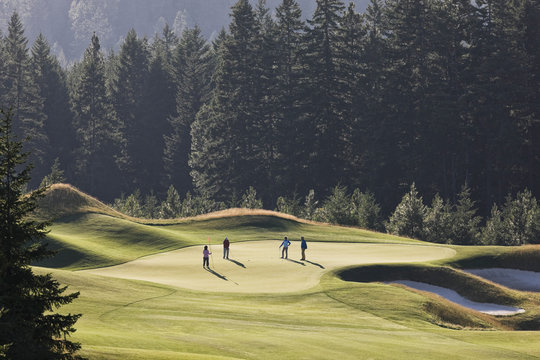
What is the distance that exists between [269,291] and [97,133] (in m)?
111

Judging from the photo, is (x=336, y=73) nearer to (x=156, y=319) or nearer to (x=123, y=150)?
(x=123, y=150)

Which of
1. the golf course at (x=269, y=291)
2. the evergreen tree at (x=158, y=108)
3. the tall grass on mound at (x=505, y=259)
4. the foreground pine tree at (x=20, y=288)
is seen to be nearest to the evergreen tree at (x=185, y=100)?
the evergreen tree at (x=158, y=108)

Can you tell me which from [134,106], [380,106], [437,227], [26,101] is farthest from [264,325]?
[26,101]

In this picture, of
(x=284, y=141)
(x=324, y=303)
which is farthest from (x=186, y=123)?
(x=324, y=303)

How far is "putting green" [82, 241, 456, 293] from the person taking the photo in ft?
122

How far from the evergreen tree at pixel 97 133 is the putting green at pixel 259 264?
94359 millimetres

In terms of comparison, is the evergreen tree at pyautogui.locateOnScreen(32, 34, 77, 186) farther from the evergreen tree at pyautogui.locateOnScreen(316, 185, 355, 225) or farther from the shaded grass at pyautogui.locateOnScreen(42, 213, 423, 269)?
the shaded grass at pyautogui.locateOnScreen(42, 213, 423, 269)

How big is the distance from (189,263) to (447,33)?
214 feet

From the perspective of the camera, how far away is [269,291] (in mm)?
35031

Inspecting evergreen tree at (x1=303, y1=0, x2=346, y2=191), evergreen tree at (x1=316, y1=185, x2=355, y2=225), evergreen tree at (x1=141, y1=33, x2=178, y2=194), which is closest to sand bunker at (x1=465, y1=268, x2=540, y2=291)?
evergreen tree at (x1=316, y1=185, x2=355, y2=225)

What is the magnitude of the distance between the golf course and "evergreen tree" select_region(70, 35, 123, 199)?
85.1 metres

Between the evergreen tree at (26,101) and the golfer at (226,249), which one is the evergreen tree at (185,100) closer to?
the evergreen tree at (26,101)

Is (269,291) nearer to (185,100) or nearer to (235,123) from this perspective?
(235,123)

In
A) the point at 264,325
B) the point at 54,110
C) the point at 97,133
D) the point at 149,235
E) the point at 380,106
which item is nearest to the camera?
the point at 264,325
